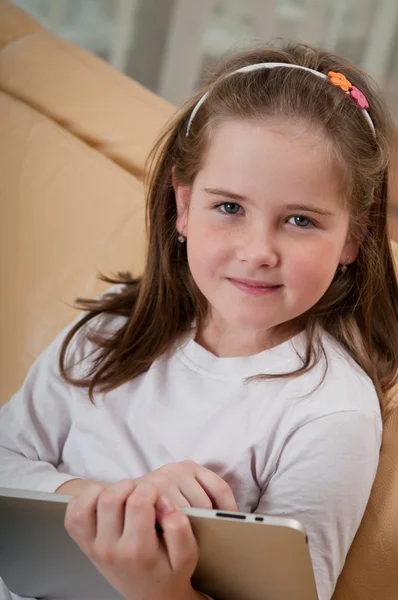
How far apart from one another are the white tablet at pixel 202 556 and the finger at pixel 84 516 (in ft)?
0.03

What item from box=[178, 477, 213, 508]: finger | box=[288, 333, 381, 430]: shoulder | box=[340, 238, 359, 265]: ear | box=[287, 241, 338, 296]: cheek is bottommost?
box=[178, 477, 213, 508]: finger

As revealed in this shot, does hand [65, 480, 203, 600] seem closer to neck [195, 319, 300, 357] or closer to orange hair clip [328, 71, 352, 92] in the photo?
neck [195, 319, 300, 357]

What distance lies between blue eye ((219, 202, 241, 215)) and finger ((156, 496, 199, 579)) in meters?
0.34

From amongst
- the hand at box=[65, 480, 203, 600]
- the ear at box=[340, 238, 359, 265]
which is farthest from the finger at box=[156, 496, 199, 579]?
the ear at box=[340, 238, 359, 265]

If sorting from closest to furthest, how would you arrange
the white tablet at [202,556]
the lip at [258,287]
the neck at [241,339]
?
1. the white tablet at [202,556]
2. the lip at [258,287]
3. the neck at [241,339]

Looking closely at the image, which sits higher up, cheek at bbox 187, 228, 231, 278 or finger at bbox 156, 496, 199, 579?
cheek at bbox 187, 228, 231, 278

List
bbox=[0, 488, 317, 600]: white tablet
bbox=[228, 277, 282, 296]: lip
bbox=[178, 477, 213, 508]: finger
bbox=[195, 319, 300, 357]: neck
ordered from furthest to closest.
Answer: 1. bbox=[195, 319, 300, 357]: neck
2. bbox=[228, 277, 282, 296]: lip
3. bbox=[178, 477, 213, 508]: finger
4. bbox=[0, 488, 317, 600]: white tablet

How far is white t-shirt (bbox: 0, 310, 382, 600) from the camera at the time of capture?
0.98m

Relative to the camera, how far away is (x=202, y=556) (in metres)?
0.89

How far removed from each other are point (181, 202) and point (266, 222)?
19 cm

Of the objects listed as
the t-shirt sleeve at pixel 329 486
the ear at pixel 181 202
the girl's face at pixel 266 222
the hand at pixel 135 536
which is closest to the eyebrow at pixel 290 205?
the girl's face at pixel 266 222

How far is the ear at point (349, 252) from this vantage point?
110 centimetres

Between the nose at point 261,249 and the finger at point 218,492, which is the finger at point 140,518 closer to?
the finger at point 218,492

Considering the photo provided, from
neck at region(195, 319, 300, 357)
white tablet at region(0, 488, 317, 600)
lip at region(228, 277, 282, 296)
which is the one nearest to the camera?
white tablet at region(0, 488, 317, 600)
